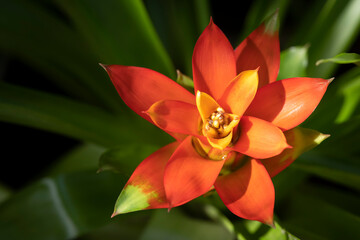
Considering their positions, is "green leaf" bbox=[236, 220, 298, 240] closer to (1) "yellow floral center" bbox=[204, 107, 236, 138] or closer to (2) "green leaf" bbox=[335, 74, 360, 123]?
(1) "yellow floral center" bbox=[204, 107, 236, 138]

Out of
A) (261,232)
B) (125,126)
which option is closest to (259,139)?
(261,232)

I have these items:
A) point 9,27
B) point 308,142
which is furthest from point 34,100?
point 308,142

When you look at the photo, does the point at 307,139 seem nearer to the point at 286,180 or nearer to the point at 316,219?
the point at 286,180

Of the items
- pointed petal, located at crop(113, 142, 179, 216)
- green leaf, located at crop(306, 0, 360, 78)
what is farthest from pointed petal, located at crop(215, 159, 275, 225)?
green leaf, located at crop(306, 0, 360, 78)

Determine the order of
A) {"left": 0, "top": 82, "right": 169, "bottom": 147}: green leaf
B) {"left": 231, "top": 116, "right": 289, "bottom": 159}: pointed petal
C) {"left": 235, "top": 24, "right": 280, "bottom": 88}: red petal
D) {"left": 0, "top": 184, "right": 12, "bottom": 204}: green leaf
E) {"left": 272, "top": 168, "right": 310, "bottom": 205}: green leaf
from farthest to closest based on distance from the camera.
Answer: {"left": 0, "top": 184, "right": 12, "bottom": 204}: green leaf → {"left": 272, "top": 168, "right": 310, "bottom": 205}: green leaf → {"left": 0, "top": 82, "right": 169, "bottom": 147}: green leaf → {"left": 235, "top": 24, "right": 280, "bottom": 88}: red petal → {"left": 231, "top": 116, "right": 289, "bottom": 159}: pointed petal

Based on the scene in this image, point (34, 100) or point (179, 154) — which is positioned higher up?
point (34, 100)

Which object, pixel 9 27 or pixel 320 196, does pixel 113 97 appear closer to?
pixel 9 27
